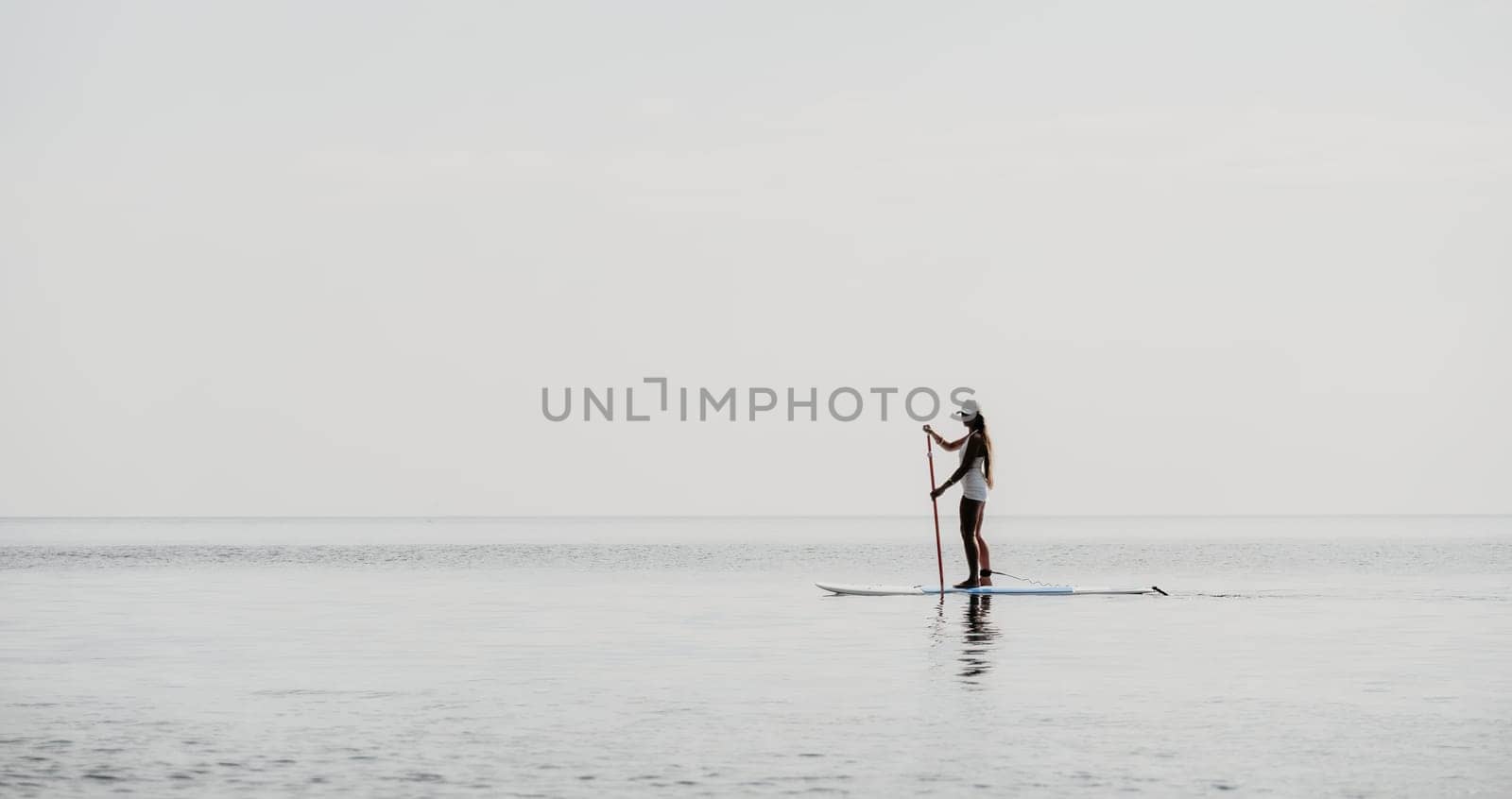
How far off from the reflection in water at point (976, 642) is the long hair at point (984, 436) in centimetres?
179

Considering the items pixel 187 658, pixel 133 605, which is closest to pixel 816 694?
pixel 187 658

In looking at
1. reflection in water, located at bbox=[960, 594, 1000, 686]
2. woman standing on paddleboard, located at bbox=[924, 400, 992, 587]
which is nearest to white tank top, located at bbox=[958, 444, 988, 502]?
woman standing on paddleboard, located at bbox=[924, 400, 992, 587]

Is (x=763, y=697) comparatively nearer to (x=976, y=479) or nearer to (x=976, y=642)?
(x=976, y=642)

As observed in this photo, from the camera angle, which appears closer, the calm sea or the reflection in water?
the calm sea

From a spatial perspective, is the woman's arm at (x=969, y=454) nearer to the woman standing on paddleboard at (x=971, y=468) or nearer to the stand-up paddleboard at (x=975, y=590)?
the woman standing on paddleboard at (x=971, y=468)

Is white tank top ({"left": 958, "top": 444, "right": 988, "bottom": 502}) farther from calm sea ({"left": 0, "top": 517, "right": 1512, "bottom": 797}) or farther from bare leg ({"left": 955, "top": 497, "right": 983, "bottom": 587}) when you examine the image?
calm sea ({"left": 0, "top": 517, "right": 1512, "bottom": 797})

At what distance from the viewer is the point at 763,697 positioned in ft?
44.3

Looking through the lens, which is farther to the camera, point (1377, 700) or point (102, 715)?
point (1377, 700)

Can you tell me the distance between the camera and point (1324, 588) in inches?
1256

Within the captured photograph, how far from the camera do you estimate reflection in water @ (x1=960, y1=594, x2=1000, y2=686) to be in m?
15.0

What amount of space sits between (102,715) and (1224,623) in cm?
1332

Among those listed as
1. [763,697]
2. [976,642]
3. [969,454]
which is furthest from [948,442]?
[763,697]

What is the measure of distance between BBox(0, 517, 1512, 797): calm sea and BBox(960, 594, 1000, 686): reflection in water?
72 millimetres

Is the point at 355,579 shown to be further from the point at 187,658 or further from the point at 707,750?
the point at 707,750
